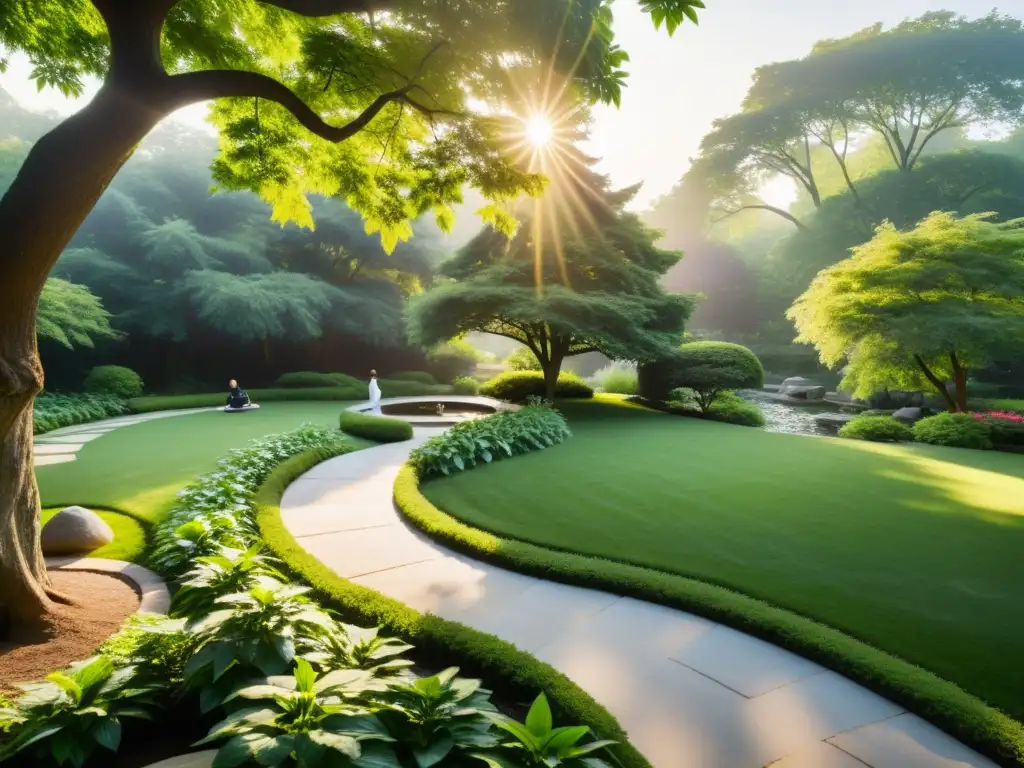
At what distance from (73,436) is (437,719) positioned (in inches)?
568

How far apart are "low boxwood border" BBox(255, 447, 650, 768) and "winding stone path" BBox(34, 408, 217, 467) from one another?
808cm

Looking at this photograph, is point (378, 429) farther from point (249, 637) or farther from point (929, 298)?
point (929, 298)

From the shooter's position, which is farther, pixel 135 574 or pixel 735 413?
pixel 735 413

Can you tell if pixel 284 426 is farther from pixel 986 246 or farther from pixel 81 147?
pixel 986 246

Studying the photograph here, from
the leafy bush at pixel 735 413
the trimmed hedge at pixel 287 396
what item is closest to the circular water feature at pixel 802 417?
the leafy bush at pixel 735 413

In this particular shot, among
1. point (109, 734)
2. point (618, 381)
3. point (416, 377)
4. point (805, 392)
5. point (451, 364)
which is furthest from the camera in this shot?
point (451, 364)

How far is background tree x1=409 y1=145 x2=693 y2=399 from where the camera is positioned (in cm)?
1359

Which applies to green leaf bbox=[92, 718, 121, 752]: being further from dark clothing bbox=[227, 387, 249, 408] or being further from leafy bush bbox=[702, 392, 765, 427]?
dark clothing bbox=[227, 387, 249, 408]

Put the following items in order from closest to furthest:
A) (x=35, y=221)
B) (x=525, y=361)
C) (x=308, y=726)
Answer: (x=308, y=726), (x=35, y=221), (x=525, y=361)

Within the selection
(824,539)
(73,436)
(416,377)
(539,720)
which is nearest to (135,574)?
(539,720)

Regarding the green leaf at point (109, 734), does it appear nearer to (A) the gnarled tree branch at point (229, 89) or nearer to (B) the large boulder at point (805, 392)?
(A) the gnarled tree branch at point (229, 89)

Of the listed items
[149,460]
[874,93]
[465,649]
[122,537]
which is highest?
[874,93]

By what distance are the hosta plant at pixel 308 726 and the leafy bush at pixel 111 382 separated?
20.2m

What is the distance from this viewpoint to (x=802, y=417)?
743 inches
